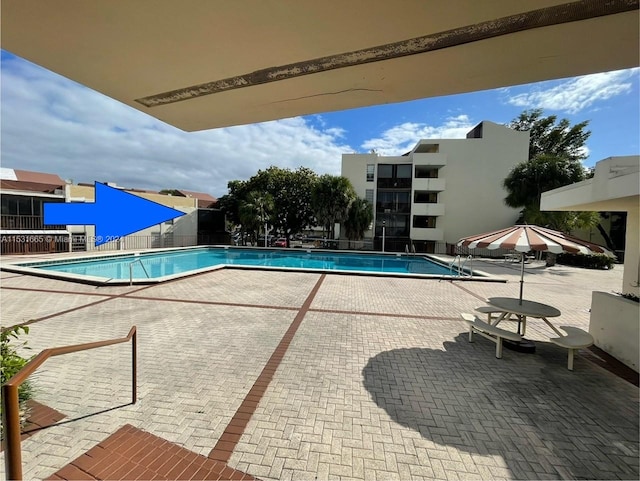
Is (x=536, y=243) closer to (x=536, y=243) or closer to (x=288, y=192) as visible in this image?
(x=536, y=243)

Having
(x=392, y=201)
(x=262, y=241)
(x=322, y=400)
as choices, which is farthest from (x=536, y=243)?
(x=262, y=241)

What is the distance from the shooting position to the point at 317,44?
1788 mm

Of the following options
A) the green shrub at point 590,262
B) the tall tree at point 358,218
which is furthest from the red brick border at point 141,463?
the green shrub at point 590,262

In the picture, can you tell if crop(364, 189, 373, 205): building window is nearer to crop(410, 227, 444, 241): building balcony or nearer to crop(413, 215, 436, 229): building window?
crop(413, 215, 436, 229): building window

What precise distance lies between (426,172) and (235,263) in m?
20.3

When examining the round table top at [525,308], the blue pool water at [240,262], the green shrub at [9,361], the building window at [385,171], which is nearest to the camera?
the green shrub at [9,361]

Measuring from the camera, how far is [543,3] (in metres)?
1.41

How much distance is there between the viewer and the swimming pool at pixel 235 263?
13.8 m

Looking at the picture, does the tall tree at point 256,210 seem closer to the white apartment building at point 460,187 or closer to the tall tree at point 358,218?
the tall tree at point 358,218

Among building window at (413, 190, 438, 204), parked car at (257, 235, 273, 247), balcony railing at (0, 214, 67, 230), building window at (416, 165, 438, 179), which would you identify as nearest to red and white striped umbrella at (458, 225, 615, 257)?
building window at (413, 190, 438, 204)

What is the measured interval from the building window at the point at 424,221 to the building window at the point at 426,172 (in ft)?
13.2

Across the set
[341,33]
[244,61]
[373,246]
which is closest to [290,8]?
[341,33]

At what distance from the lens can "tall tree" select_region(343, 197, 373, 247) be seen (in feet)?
81.4

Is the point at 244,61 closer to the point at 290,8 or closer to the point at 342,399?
the point at 290,8
